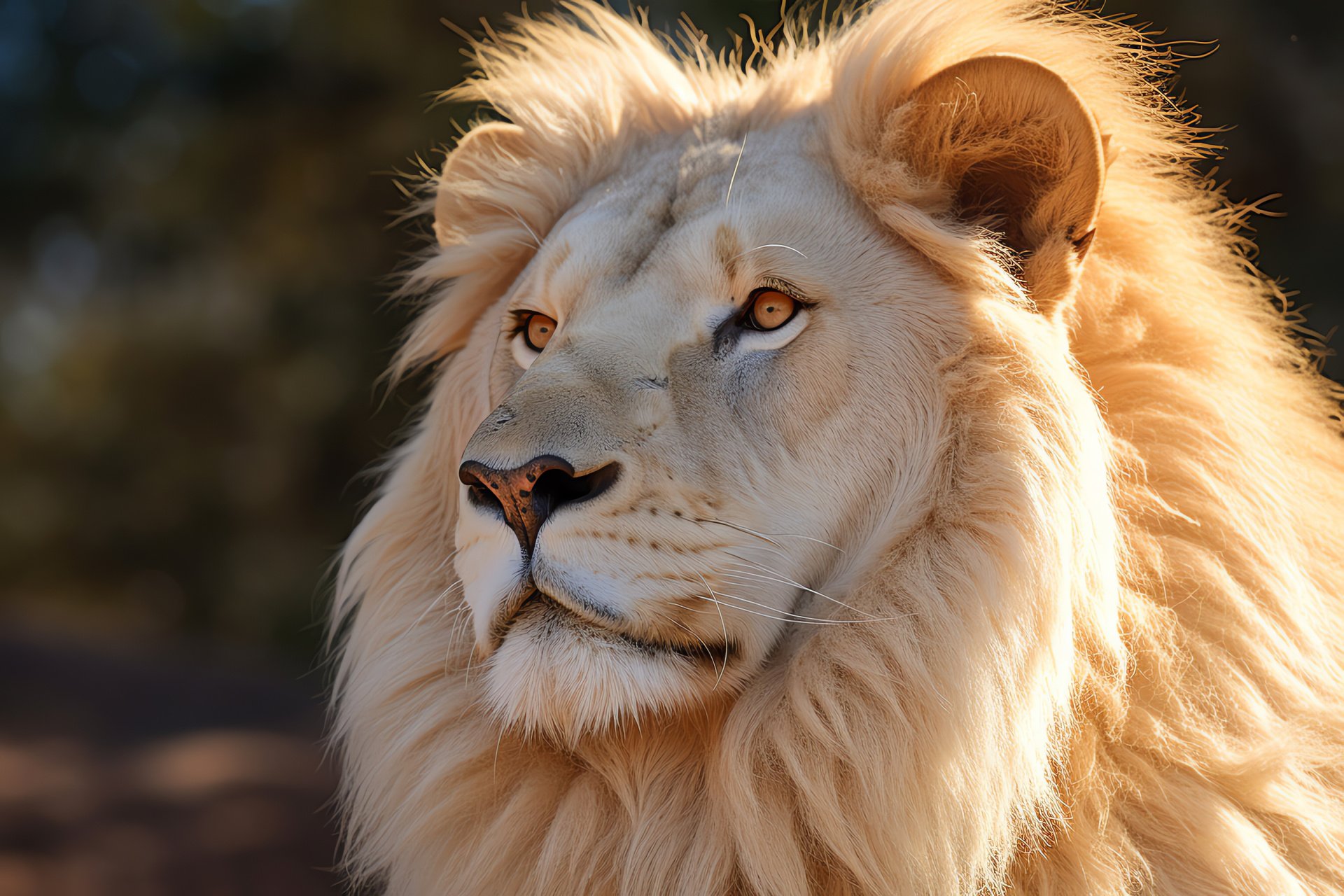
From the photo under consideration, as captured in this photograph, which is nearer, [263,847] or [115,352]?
[263,847]

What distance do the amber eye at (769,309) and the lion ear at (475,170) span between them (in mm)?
909

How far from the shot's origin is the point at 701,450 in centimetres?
172

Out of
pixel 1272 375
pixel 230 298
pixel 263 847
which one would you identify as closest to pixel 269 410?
pixel 230 298

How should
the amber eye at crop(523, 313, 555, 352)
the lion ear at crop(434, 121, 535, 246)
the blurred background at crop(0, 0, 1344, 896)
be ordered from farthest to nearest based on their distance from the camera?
the blurred background at crop(0, 0, 1344, 896) → the lion ear at crop(434, 121, 535, 246) → the amber eye at crop(523, 313, 555, 352)

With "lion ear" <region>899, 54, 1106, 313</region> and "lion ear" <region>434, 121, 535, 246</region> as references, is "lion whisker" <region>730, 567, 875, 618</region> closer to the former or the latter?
"lion ear" <region>899, 54, 1106, 313</region>

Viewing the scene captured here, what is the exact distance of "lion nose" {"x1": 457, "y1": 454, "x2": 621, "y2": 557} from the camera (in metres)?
1.58

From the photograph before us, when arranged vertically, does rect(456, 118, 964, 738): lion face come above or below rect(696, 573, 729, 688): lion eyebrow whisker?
above

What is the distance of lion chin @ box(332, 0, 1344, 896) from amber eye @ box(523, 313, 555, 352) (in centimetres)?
7

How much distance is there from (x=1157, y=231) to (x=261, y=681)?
582 centimetres

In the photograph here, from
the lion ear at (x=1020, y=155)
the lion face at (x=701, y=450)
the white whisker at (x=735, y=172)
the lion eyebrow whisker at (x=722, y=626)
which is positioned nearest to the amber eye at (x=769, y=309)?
the lion face at (x=701, y=450)

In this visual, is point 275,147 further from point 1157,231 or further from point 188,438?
point 1157,231

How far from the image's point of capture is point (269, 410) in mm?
7727

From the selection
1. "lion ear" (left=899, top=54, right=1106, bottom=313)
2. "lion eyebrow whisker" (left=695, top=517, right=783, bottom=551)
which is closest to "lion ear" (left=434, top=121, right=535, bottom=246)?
"lion ear" (left=899, top=54, right=1106, bottom=313)

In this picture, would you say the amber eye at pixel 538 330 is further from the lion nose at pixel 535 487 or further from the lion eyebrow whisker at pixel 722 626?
the lion eyebrow whisker at pixel 722 626
